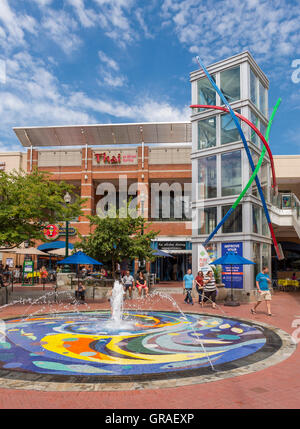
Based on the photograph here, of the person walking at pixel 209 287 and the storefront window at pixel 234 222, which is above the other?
the storefront window at pixel 234 222

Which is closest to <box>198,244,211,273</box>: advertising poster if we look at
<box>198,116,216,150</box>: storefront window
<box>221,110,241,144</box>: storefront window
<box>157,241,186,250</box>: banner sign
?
<box>198,116,216,150</box>: storefront window

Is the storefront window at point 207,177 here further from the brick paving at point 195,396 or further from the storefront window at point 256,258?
the brick paving at point 195,396

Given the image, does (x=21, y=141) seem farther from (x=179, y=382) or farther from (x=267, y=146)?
(x=179, y=382)

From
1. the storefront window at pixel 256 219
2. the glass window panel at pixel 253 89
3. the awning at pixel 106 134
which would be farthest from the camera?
the awning at pixel 106 134

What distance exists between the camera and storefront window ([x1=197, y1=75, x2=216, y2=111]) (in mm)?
22859

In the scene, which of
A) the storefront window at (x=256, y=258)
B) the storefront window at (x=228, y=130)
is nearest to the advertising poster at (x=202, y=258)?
the storefront window at (x=256, y=258)

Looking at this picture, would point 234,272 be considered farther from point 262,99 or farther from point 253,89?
→ point 262,99

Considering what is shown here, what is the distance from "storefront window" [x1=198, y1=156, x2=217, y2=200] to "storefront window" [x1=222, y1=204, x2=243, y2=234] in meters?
1.53

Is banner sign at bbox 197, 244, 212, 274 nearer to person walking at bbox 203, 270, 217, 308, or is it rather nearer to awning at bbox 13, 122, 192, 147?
person walking at bbox 203, 270, 217, 308

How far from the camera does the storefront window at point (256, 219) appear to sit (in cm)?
2077

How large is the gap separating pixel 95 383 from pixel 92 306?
1060 centimetres

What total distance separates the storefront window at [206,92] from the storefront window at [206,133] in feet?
3.75

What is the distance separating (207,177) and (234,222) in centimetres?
341

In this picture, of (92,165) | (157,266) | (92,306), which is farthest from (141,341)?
(92,165)
